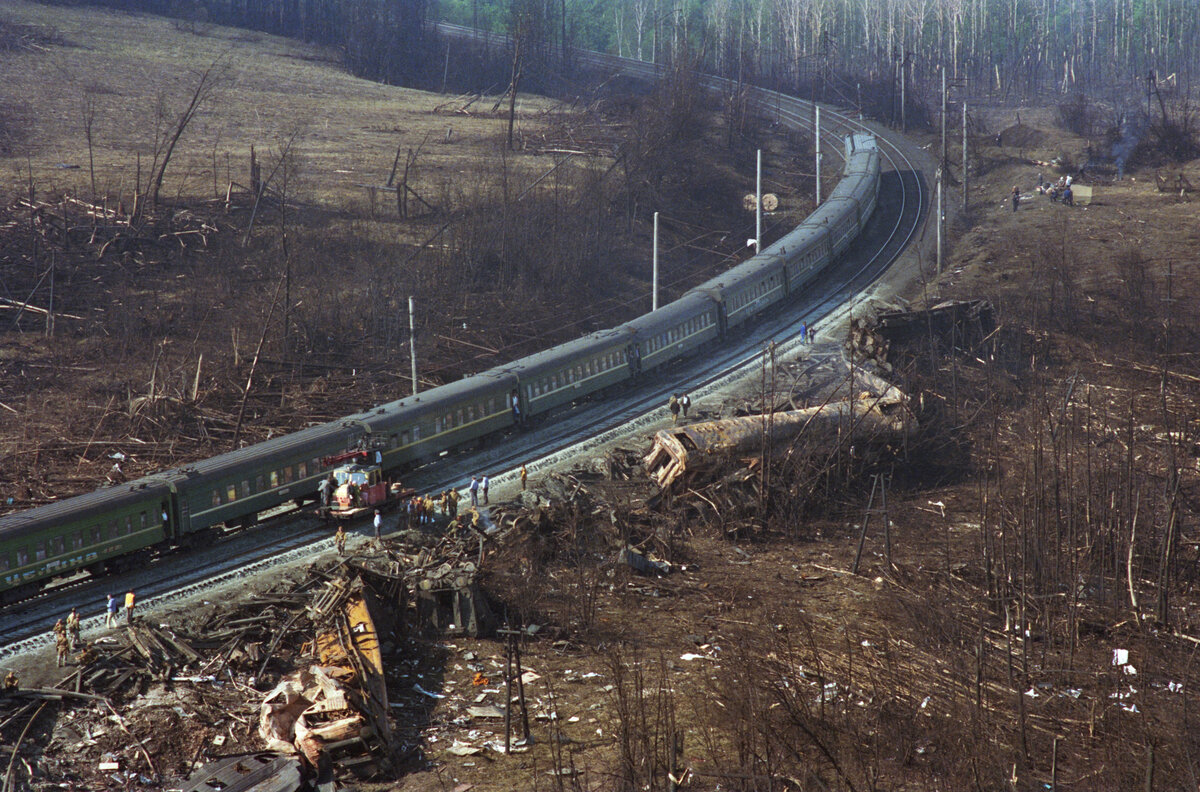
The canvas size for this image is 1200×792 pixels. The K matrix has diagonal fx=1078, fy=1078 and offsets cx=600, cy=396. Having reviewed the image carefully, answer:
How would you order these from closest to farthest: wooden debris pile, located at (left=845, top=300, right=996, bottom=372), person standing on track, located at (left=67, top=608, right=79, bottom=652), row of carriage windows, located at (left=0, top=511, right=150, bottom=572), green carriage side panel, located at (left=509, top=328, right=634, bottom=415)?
person standing on track, located at (left=67, top=608, right=79, bottom=652) → row of carriage windows, located at (left=0, top=511, right=150, bottom=572) → green carriage side panel, located at (left=509, top=328, right=634, bottom=415) → wooden debris pile, located at (left=845, top=300, right=996, bottom=372)

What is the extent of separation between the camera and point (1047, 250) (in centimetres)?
5153

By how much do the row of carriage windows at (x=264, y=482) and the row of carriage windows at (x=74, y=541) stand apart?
205 cm

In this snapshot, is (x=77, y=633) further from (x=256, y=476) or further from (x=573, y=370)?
(x=573, y=370)

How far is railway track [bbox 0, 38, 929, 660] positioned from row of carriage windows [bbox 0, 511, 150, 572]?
1050mm

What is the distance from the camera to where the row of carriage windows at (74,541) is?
23422 mm

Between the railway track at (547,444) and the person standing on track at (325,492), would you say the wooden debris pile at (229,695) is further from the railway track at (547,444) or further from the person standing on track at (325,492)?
the person standing on track at (325,492)

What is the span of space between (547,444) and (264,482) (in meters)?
9.67

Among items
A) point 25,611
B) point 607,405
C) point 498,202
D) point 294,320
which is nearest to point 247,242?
point 294,320

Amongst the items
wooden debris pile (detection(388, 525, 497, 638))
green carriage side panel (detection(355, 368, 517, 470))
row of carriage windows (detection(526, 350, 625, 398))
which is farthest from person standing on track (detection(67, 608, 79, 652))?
row of carriage windows (detection(526, 350, 625, 398))

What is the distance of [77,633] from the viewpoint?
71.0ft

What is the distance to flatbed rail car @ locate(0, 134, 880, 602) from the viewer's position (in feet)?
79.7

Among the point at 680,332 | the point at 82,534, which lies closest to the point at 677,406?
the point at 680,332

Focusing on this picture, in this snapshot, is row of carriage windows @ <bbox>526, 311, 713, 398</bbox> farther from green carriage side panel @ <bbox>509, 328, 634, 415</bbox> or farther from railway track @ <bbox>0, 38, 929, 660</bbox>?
railway track @ <bbox>0, 38, 929, 660</bbox>

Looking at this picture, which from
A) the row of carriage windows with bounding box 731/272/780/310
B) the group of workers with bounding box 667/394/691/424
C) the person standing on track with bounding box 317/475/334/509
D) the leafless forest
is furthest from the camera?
the row of carriage windows with bounding box 731/272/780/310
